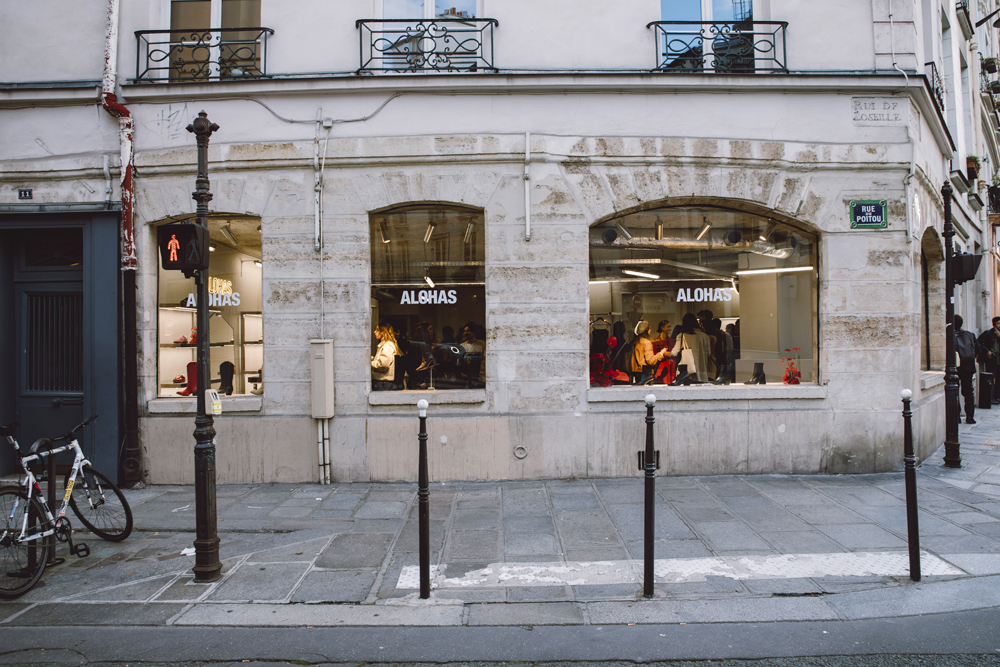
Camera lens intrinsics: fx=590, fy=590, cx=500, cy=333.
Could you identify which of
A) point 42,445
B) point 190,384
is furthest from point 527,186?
point 42,445

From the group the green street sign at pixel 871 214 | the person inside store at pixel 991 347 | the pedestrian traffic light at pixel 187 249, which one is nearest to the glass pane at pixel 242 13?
the pedestrian traffic light at pixel 187 249

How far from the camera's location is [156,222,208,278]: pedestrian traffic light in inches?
186

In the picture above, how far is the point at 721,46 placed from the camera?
7.90m

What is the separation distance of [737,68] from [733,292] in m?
2.99

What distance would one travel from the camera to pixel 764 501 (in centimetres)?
641

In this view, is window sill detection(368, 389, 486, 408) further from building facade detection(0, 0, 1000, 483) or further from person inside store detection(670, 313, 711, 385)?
person inside store detection(670, 313, 711, 385)

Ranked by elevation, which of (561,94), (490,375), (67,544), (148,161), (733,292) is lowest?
(67,544)

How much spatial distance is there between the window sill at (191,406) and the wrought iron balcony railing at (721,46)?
6.83 meters

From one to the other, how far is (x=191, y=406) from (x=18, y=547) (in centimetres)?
314

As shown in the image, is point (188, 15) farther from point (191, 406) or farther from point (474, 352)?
point (474, 352)

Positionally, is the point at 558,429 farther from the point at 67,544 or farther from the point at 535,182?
the point at 67,544

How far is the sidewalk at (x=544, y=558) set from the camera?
13.4 ft

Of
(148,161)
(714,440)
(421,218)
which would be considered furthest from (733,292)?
(148,161)

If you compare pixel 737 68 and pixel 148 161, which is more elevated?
pixel 737 68
